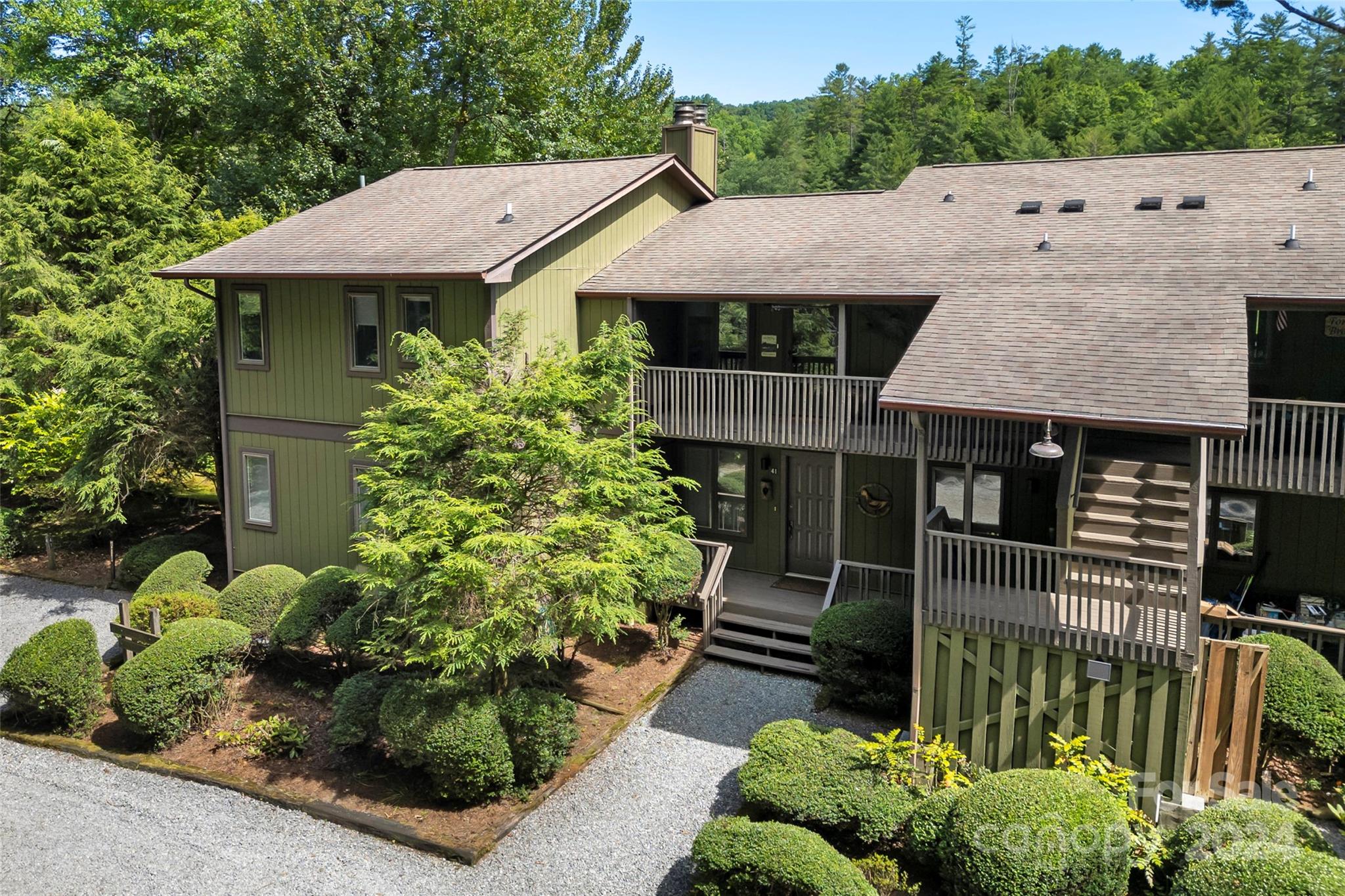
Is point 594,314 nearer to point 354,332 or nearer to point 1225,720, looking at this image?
point 354,332

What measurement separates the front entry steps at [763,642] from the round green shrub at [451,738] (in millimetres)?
4210

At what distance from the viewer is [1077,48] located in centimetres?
7688

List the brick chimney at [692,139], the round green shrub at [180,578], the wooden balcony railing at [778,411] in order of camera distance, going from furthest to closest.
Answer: the brick chimney at [692,139], the round green shrub at [180,578], the wooden balcony railing at [778,411]

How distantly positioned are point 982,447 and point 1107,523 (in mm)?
1747

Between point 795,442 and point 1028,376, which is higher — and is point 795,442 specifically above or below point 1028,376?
below

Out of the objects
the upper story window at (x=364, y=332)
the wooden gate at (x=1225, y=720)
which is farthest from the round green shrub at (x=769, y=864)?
the upper story window at (x=364, y=332)

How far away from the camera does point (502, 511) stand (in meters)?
10.8

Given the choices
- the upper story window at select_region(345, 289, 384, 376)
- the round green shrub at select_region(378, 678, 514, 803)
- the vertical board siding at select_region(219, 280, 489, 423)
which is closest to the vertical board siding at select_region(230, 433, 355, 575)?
the vertical board siding at select_region(219, 280, 489, 423)

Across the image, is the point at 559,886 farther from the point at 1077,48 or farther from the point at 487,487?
the point at 1077,48

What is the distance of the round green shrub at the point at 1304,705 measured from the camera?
32.6 feet

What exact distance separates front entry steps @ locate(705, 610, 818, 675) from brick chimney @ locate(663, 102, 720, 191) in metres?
8.94

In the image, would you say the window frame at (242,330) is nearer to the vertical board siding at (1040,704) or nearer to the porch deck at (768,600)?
the porch deck at (768,600)

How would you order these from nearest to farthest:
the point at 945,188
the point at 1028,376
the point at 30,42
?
1. the point at 1028,376
2. the point at 945,188
3. the point at 30,42

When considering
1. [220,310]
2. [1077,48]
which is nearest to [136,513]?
[220,310]
